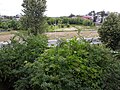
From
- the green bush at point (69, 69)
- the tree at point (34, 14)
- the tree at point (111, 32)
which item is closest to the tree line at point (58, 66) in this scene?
the green bush at point (69, 69)

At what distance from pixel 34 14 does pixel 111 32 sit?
24.0ft

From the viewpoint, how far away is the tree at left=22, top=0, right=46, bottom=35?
21438 mm

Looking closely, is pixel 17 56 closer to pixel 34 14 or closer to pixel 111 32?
pixel 111 32

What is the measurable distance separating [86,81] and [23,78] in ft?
8.09

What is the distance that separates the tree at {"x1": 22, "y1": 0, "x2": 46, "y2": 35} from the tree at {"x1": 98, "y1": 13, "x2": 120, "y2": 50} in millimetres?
5778

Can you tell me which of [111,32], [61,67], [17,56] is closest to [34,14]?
[111,32]

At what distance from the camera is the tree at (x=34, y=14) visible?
70.3ft

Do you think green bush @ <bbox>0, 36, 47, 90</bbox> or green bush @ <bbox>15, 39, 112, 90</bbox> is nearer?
green bush @ <bbox>15, 39, 112, 90</bbox>

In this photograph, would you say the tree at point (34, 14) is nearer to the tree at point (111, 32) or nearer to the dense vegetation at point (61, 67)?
the tree at point (111, 32)

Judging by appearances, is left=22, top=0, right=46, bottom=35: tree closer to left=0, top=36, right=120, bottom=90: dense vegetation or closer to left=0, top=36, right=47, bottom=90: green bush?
left=0, top=36, right=47, bottom=90: green bush

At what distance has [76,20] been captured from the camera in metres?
51.5

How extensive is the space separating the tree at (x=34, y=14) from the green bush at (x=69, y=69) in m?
12.6

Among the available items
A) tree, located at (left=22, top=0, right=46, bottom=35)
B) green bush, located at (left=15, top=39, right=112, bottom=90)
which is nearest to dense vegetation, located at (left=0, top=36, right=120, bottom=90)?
green bush, located at (left=15, top=39, right=112, bottom=90)

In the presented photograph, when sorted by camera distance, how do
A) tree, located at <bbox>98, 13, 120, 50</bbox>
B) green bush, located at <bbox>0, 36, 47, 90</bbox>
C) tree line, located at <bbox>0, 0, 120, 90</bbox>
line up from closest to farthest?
tree line, located at <bbox>0, 0, 120, 90</bbox>, green bush, located at <bbox>0, 36, 47, 90</bbox>, tree, located at <bbox>98, 13, 120, 50</bbox>
